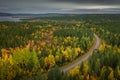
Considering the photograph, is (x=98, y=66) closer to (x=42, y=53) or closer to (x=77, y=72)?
(x=77, y=72)

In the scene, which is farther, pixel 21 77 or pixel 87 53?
pixel 87 53

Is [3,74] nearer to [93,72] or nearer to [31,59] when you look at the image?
[31,59]

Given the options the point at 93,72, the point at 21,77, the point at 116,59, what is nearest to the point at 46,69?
the point at 21,77

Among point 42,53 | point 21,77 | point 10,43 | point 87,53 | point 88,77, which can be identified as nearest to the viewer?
point 88,77

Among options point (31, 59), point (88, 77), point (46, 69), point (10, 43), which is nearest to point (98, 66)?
point (88, 77)

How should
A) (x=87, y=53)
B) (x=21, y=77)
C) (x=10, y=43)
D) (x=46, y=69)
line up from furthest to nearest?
(x=10, y=43) → (x=87, y=53) → (x=46, y=69) → (x=21, y=77)

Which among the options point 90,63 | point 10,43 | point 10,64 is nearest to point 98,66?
point 90,63

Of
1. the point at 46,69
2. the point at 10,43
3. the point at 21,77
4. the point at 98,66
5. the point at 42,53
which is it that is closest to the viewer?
the point at 21,77

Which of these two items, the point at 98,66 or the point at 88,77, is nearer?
the point at 88,77

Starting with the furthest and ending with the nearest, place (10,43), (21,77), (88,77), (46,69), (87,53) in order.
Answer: (10,43), (87,53), (46,69), (21,77), (88,77)
